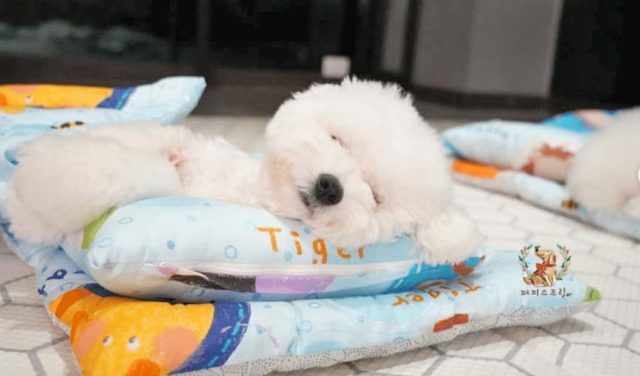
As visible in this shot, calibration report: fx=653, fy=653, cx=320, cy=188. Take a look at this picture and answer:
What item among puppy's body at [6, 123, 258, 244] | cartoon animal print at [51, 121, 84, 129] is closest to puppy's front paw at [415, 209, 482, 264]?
puppy's body at [6, 123, 258, 244]

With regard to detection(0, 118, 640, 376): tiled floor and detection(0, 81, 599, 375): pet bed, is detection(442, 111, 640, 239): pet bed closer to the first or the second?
detection(0, 118, 640, 376): tiled floor

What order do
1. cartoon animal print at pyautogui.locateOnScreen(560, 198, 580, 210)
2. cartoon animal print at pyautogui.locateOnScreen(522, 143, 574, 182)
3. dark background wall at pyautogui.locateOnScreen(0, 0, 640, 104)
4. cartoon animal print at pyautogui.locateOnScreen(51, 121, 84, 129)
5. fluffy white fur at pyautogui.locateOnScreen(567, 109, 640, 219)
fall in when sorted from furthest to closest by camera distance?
dark background wall at pyautogui.locateOnScreen(0, 0, 640, 104)
cartoon animal print at pyautogui.locateOnScreen(522, 143, 574, 182)
cartoon animal print at pyautogui.locateOnScreen(560, 198, 580, 210)
fluffy white fur at pyautogui.locateOnScreen(567, 109, 640, 219)
cartoon animal print at pyautogui.locateOnScreen(51, 121, 84, 129)

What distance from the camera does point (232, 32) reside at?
3926mm

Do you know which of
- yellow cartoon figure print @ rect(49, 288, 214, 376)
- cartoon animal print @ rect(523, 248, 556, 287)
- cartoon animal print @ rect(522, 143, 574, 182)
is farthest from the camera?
cartoon animal print @ rect(522, 143, 574, 182)

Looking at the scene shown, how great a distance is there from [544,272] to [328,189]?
1.64 ft

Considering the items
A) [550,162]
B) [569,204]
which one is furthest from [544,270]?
[550,162]

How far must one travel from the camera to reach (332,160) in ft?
3.10

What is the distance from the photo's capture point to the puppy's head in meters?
0.94

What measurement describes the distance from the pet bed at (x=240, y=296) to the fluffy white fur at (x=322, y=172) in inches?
1.6

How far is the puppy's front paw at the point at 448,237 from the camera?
3.29 feet

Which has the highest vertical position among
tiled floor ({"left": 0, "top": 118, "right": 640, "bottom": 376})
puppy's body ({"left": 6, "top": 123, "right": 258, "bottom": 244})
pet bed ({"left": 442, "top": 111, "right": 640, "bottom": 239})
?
puppy's body ({"left": 6, "top": 123, "right": 258, "bottom": 244})

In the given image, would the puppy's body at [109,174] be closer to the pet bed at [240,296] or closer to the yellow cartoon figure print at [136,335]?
the pet bed at [240,296]

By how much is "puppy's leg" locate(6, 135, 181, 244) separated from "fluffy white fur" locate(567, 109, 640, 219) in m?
1.38

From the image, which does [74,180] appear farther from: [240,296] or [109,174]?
[240,296]
